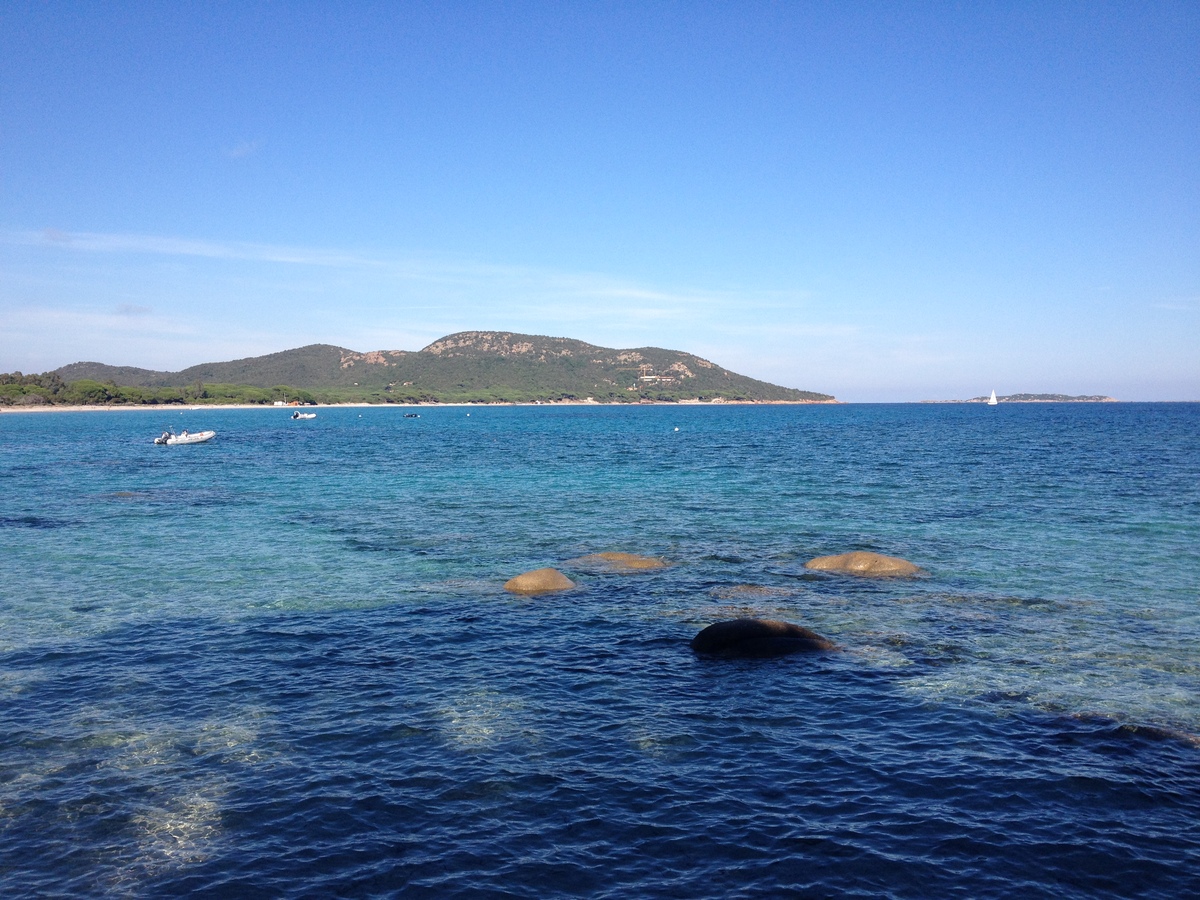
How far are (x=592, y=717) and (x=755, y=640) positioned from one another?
6307 millimetres

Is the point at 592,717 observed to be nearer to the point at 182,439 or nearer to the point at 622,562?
the point at 622,562

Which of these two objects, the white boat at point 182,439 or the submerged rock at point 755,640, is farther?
the white boat at point 182,439

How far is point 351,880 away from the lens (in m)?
12.1

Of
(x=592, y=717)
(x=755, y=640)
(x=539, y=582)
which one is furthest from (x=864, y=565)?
(x=592, y=717)

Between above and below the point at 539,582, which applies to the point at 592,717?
below

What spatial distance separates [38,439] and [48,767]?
420ft

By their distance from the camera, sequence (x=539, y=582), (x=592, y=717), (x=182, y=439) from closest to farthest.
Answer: (x=592, y=717), (x=539, y=582), (x=182, y=439)

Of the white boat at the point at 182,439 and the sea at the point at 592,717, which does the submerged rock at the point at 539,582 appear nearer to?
the sea at the point at 592,717

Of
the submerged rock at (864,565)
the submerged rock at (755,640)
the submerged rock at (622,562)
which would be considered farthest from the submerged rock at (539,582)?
the submerged rock at (864,565)

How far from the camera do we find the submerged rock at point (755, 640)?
22.1 m

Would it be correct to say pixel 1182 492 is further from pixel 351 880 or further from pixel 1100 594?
pixel 351 880

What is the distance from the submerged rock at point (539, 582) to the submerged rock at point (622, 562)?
10.5 feet

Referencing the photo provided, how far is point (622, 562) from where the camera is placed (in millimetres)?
33531

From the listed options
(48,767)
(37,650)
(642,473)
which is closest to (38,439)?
(642,473)
